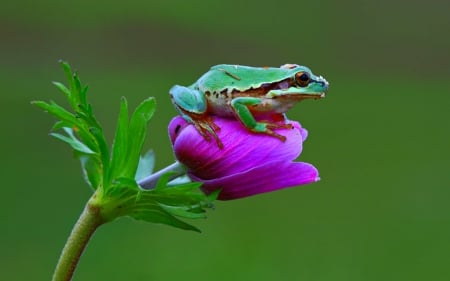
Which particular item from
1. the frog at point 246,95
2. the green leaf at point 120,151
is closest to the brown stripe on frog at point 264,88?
the frog at point 246,95

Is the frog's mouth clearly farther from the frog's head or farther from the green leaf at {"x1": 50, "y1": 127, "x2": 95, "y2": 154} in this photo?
the green leaf at {"x1": 50, "y1": 127, "x2": 95, "y2": 154}

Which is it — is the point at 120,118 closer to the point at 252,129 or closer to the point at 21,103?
the point at 252,129

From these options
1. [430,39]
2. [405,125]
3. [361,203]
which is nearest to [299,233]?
[361,203]

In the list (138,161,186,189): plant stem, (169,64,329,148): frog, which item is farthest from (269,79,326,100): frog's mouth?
(138,161,186,189): plant stem

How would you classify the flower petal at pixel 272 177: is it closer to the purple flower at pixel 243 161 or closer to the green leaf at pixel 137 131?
the purple flower at pixel 243 161

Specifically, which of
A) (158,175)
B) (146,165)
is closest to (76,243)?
(158,175)
